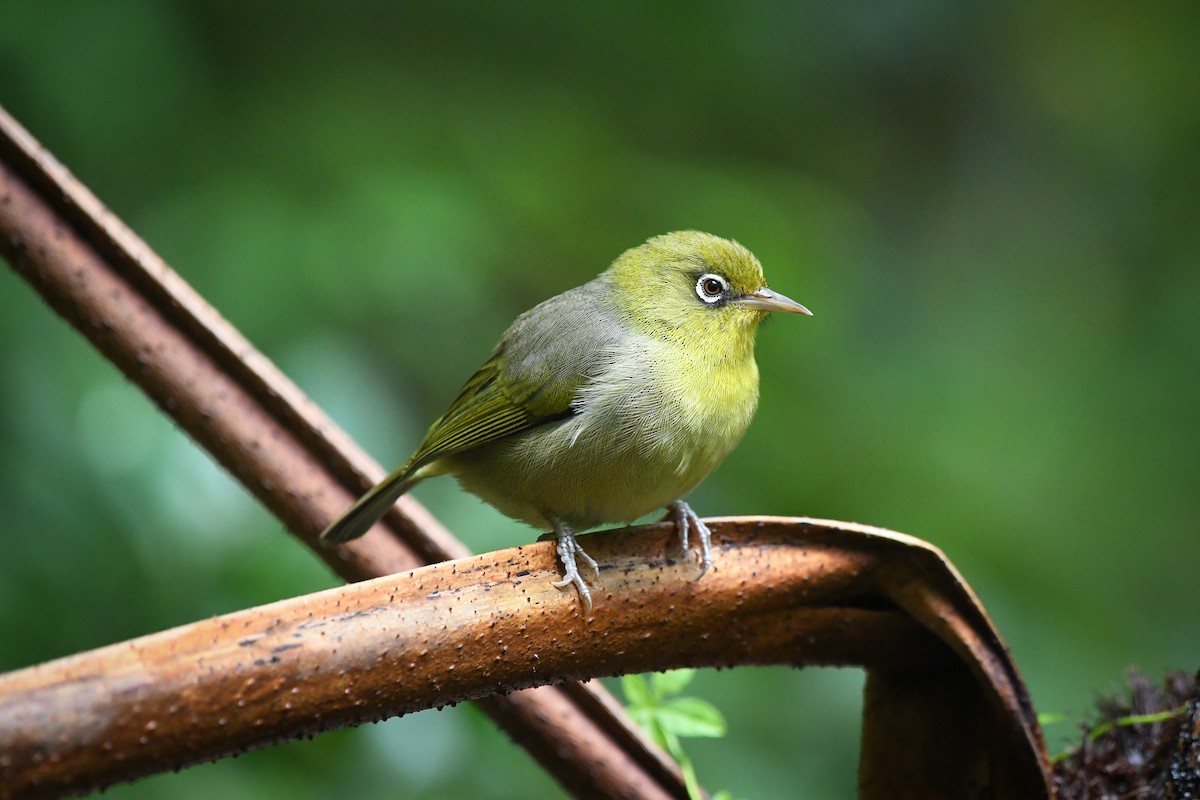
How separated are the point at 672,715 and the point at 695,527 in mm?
548

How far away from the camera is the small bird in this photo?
8.89ft

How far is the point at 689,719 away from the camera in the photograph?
2689mm

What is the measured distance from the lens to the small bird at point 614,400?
2711 millimetres

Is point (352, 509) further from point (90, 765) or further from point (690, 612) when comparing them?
point (90, 765)

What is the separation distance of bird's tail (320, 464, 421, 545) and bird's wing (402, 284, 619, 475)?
0.08m

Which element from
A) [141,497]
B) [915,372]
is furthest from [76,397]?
[915,372]

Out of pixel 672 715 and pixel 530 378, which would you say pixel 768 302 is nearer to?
pixel 530 378

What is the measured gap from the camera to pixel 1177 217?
5.99 metres

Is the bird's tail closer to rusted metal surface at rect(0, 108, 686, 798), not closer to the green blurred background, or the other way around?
rusted metal surface at rect(0, 108, 686, 798)

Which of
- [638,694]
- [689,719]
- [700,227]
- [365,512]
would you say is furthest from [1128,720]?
[700,227]

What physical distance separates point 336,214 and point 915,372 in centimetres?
257

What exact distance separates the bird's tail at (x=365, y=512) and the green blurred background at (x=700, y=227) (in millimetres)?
810

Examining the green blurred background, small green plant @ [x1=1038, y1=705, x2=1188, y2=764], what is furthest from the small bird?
small green plant @ [x1=1038, y1=705, x2=1188, y2=764]

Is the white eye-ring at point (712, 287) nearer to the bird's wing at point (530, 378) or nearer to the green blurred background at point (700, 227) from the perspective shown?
the bird's wing at point (530, 378)
